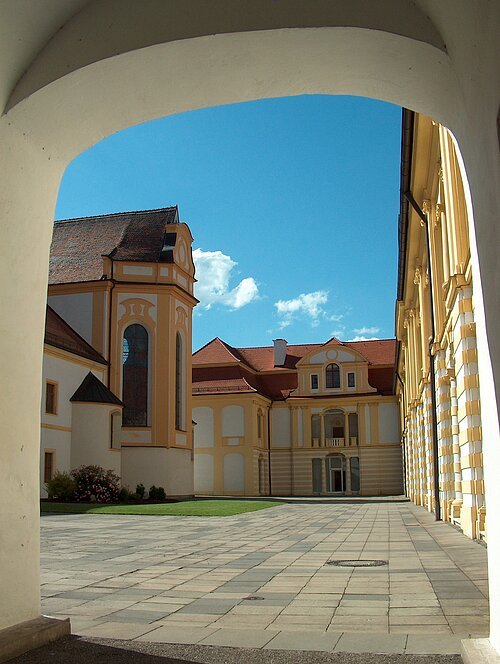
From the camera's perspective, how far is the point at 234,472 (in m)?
56.3

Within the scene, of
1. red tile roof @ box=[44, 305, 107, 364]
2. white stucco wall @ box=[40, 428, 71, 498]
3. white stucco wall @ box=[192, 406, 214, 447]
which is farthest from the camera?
white stucco wall @ box=[192, 406, 214, 447]

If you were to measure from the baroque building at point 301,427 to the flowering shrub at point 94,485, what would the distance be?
881 inches

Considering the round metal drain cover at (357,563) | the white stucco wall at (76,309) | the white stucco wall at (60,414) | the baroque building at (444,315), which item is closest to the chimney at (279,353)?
the white stucco wall at (76,309)

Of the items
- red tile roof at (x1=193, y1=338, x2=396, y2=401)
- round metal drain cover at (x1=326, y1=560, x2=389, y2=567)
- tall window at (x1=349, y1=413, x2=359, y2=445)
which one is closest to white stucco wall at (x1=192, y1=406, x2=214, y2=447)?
red tile roof at (x1=193, y1=338, x2=396, y2=401)

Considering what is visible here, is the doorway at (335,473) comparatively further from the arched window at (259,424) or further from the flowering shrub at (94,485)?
the flowering shrub at (94,485)

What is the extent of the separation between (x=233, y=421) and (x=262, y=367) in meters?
10.4

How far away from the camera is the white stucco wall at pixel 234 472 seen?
183ft

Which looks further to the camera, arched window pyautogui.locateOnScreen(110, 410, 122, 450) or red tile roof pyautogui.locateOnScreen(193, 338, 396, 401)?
red tile roof pyautogui.locateOnScreen(193, 338, 396, 401)

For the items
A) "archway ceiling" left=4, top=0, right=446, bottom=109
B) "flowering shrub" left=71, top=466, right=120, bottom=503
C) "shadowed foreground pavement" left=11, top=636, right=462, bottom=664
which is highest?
"archway ceiling" left=4, top=0, right=446, bottom=109

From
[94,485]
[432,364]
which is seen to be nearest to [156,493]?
[94,485]

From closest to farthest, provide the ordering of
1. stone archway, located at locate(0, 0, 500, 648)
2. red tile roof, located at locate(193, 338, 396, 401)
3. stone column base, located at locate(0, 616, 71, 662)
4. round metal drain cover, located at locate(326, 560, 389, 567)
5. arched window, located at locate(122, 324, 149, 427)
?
stone archway, located at locate(0, 0, 500, 648) → stone column base, located at locate(0, 616, 71, 662) → round metal drain cover, located at locate(326, 560, 389, 567) → arched window, located at locate(122, 324, 149, 427) → red tile roof, located at locate(193, 338, 396, 401)

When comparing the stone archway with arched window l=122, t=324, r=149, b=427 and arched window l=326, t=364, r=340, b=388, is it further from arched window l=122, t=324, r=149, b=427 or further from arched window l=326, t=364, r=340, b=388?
arched window l=326, t=364, r=340, b=388

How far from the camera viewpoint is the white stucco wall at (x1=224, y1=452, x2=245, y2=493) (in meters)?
55.9

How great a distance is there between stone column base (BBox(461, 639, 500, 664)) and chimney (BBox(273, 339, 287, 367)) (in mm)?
61172
